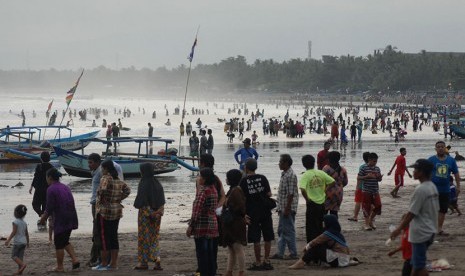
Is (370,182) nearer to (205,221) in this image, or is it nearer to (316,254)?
(316,254)

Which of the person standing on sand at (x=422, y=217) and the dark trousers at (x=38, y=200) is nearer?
the person standing on sand at (x=422, y=217)

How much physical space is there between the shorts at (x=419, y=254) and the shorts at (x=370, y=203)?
682 centimetres

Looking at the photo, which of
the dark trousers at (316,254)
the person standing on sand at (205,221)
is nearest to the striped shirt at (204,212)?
the person standing on sand at (205,221)

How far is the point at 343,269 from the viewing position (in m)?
11.4

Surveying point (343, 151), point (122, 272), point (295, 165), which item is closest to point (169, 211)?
point (122, 272)

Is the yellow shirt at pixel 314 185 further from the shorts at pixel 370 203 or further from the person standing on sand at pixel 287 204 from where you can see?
the shorts at pixel 370 203

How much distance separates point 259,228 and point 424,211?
357 centimetres

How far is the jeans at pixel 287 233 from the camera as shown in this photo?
12.4 meters

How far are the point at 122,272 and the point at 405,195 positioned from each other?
35.9 feet

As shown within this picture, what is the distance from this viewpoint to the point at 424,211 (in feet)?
28.1

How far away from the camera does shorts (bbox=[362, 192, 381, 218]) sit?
15461mm

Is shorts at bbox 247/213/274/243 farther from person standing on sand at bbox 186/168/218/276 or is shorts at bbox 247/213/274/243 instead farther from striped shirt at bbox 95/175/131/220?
striped shirt at bbox 95/175/131/220

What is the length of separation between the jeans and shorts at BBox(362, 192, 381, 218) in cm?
328

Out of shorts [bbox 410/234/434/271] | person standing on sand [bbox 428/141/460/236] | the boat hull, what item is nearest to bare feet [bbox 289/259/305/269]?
person standing on sand [bbox 428/141/460/236]
